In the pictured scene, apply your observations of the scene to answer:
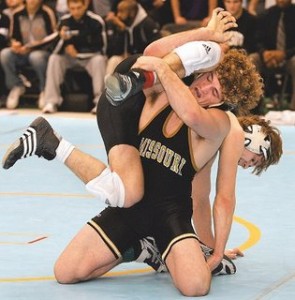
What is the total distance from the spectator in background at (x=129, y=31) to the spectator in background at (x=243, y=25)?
1.01 m

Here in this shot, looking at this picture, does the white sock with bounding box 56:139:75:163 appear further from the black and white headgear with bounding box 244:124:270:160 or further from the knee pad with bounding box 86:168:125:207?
the black and white headgear with bounding box 244:124:270:160

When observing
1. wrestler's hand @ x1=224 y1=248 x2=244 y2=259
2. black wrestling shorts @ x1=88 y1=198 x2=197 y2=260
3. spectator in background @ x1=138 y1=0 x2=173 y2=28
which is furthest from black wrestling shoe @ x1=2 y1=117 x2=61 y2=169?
spectator in background @ x1=138 y1=0 x2=173 y2=28

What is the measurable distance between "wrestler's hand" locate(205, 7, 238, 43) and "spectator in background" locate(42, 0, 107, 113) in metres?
6.97

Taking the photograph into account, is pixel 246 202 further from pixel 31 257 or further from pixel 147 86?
pixel 147 86

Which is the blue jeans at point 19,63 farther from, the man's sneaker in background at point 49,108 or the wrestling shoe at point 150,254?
the wrestling shoe at point 150,254

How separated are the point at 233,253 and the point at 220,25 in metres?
1.40

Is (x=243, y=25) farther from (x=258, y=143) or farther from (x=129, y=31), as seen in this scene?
(x=258, y=143)

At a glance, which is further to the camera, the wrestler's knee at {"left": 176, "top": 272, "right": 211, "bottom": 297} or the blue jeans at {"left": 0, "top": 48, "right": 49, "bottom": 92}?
the blue jeans at {"left": 0, "top": 48, "right": 49, "bottom": 92}

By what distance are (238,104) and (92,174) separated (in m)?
0.90

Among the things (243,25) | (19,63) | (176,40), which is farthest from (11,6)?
(176,40)

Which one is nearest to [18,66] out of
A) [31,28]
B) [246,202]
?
[31,28]

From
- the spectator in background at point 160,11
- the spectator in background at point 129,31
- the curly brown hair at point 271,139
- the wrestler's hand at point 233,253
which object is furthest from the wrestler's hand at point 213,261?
the spectator in background at point 160,11

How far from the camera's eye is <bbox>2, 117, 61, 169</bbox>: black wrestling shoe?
20.0 feet

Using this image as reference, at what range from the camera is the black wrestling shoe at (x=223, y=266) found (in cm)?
608
